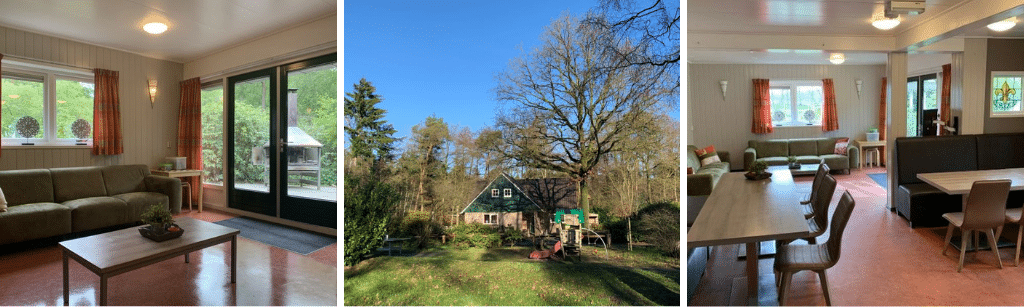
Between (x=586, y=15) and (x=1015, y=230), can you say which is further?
(x=1015, y=230)

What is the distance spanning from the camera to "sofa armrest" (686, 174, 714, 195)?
13.8ft

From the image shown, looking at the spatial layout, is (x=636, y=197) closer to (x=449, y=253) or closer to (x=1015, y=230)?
(x=449, y=253)

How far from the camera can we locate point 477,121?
2.16 metres

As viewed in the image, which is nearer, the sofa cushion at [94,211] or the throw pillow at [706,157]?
the sofa cushion at [94,211]

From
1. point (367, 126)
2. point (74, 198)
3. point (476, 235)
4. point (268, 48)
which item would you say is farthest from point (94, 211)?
point (476, 235)

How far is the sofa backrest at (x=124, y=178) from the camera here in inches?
91.4

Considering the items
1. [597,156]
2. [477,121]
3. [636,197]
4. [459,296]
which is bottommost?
[459,296]

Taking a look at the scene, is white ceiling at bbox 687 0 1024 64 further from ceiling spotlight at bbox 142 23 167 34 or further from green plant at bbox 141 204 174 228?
green plant at bbox 141 204 174 228

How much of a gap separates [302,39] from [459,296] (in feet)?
6.19

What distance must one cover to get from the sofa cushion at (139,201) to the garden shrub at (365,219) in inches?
37.5

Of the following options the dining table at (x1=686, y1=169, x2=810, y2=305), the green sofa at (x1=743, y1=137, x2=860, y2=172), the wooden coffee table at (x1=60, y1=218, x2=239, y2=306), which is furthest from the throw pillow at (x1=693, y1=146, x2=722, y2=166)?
the wooden coffee table at (x1=60, y1=218, x2=239, y2=306)

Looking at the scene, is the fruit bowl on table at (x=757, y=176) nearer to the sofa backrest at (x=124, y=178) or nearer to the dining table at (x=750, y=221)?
the dining table at (x=750, y=221)

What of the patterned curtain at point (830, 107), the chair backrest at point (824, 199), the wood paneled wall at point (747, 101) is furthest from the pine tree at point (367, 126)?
the patterned curtain at point (830, 107)

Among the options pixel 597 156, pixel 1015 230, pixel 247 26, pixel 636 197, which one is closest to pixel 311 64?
pixel 247 26
